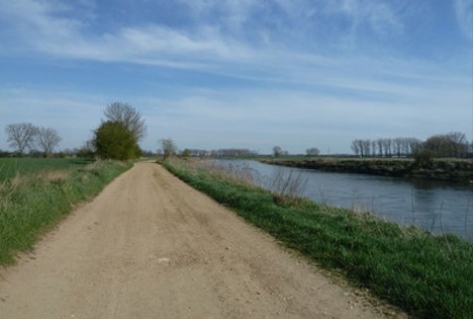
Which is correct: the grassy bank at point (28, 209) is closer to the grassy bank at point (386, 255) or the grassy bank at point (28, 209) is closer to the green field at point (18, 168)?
the green field at point (18, 168)

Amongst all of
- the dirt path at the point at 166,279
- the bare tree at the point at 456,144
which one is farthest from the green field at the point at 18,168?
the bare tree at the point at 456,144

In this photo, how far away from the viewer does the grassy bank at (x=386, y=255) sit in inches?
224

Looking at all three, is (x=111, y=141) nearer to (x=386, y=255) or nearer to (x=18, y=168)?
(x=18, y=168)

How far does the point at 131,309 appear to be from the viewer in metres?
5.51

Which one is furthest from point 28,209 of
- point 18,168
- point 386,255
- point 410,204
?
point 410,204

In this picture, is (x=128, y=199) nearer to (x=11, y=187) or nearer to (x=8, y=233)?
(x=11, y=187)

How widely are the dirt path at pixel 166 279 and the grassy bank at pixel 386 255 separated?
0.48 meters

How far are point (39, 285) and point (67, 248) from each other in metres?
2.63

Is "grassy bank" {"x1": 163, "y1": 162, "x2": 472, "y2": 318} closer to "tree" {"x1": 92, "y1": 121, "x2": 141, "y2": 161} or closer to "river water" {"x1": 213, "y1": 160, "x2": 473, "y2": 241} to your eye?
"river water" {"x1": 213, "y1": 160, "x2": 473, "y2": 241}

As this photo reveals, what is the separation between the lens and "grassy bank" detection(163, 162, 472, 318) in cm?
570

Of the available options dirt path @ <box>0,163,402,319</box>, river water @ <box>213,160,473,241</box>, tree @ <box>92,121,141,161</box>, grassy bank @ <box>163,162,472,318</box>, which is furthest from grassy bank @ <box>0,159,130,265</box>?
tree @ <box>92,121,141,161</box>

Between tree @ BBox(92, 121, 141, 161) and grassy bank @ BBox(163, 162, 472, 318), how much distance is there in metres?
49.8

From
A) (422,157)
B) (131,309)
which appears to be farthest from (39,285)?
(422,157)

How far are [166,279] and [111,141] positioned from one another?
5639 centimetres
